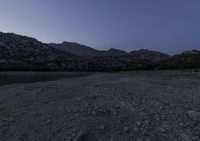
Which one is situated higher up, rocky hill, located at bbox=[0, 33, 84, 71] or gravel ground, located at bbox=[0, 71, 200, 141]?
rocky hill, located at bbox=[0, 33, 84, 71]

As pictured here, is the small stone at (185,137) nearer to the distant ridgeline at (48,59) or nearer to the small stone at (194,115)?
the small stone at (194,115)

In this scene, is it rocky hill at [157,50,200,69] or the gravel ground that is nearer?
the gravel ground

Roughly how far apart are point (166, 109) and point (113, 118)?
95.2 inches

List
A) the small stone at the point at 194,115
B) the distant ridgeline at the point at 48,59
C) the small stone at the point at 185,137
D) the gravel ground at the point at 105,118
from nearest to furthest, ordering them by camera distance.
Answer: the small stone at the point at 185,137, the gravel ground at the point at 105,118, the small stone at the point at 194,115, the distant ridgeline at the point at 48,59

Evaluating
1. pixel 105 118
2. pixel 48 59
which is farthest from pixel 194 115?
pixel 48 59

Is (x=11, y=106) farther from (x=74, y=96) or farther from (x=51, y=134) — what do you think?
(x=51, y=134)

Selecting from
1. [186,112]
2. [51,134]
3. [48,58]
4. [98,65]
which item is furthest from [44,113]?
[48,58]

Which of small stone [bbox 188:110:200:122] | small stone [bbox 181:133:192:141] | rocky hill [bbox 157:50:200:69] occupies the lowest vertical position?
small stone [bbox 181:133:192:141]

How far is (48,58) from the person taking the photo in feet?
468

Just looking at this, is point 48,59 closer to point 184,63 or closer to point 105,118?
point 184,63

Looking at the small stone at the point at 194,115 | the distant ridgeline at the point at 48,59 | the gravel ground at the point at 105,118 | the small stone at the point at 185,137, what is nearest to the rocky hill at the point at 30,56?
the distant ridgeline at the point at 48,59

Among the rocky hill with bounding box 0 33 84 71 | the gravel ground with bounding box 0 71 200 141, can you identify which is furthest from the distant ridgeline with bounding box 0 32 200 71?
the gravel ground with bounding box 0 71 200 141

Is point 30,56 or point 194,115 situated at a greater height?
point 30,56

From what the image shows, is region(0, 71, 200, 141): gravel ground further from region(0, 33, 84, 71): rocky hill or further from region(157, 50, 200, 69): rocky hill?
region(0, 33, 84, 71): rocky hill
